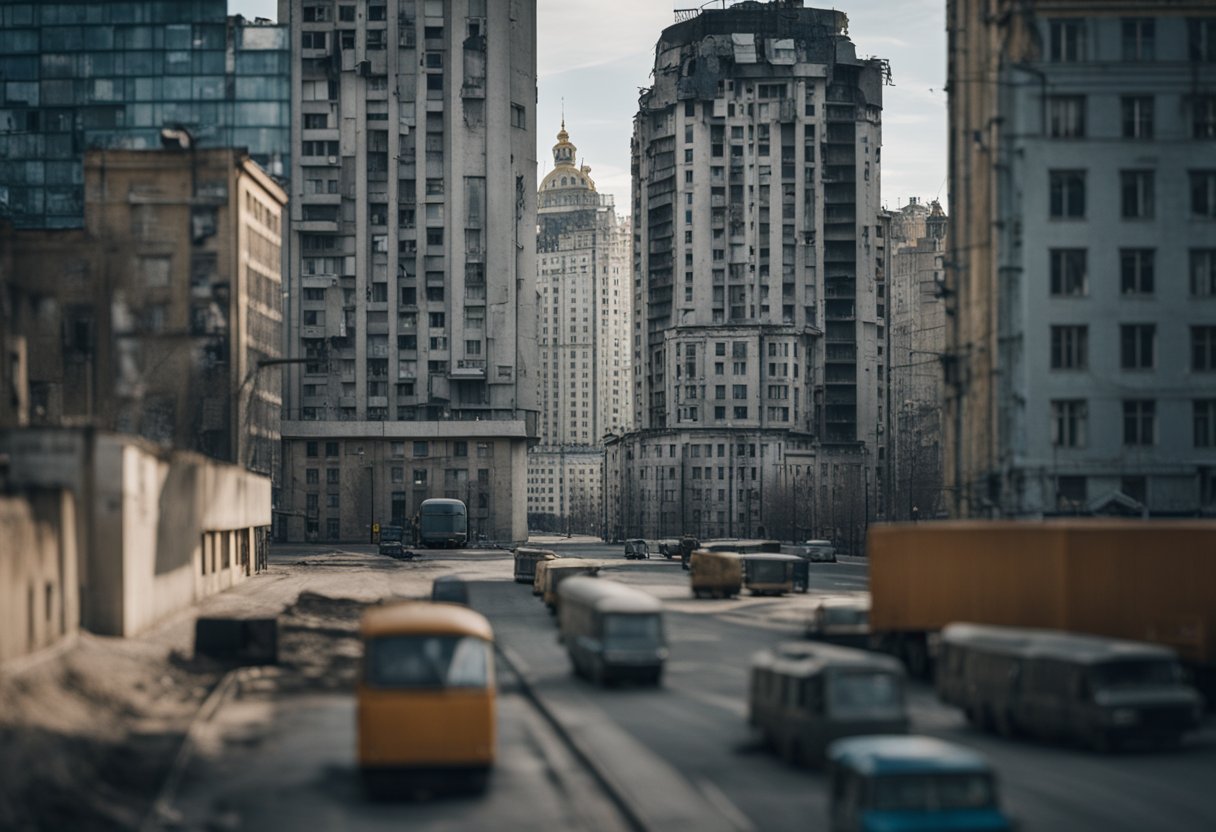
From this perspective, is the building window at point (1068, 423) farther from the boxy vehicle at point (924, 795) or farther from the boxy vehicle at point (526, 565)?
the boxy vehicle at point (924, 795)

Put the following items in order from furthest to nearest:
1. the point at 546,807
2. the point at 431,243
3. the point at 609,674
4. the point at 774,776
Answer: the point at 431,243 → the point at 609,674 → the point at 774,776 → the point at 546,807

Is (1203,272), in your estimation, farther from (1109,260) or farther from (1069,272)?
(1069,272)

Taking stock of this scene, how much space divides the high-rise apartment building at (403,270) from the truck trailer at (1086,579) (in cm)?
12119

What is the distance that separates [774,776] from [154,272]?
67.0 metres

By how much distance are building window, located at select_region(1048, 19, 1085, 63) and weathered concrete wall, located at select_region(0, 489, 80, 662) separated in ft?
153

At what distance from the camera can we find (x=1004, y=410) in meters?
72.5

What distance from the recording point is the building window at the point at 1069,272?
70.9 meters

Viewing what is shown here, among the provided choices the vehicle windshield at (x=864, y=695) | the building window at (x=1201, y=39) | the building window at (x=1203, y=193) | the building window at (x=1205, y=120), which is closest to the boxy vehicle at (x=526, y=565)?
the building window at (x=1203, y=193)

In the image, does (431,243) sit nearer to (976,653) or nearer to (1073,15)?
(1073,15)

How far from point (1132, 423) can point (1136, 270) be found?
6371 mm

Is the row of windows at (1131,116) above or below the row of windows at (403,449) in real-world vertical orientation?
above

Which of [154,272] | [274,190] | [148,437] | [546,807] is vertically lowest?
[546,807]

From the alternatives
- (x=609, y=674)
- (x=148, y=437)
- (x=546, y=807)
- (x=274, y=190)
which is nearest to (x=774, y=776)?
(x=546, y=807)

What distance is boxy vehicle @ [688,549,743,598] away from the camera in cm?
7988
